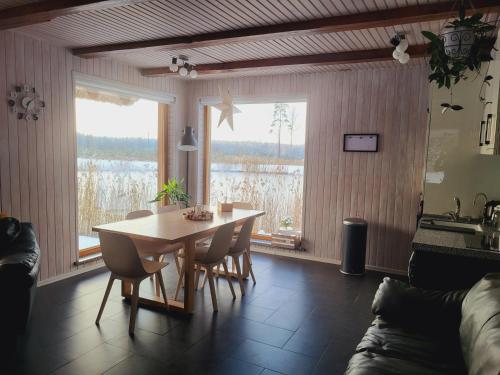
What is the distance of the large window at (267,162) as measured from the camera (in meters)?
5.45

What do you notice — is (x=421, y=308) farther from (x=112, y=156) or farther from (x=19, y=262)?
(x=112, y=156)

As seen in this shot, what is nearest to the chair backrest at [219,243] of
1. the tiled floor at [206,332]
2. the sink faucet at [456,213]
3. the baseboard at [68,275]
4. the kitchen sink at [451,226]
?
the tiled floor at [206,332]

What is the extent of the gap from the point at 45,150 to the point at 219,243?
7.06ft

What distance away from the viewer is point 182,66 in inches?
191

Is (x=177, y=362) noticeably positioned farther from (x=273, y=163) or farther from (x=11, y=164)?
(x=273, y=163)

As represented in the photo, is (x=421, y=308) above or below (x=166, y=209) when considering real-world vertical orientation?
below

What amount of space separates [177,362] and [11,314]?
1.31m

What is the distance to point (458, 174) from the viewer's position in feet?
12.2

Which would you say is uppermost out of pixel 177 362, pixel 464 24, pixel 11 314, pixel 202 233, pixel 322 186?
pixel 464 24

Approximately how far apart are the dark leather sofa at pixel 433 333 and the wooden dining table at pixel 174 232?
5.43 ft

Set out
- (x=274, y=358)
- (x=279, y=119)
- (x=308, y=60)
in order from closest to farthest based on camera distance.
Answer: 1. (x=274, y=358)
2. (x=308, y=60)
3. (x=279, y=119)

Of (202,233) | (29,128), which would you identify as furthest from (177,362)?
(29,128)

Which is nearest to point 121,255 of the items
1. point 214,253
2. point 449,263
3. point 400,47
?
point 214,253

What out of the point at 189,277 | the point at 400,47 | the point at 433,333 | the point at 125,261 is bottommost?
the point at 189,277
